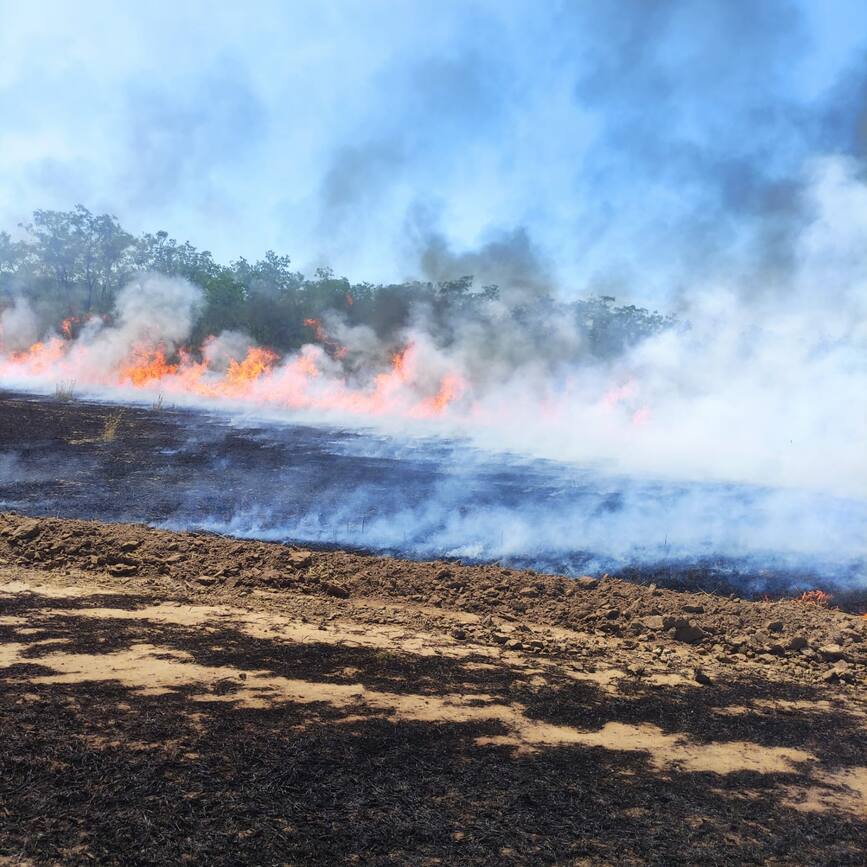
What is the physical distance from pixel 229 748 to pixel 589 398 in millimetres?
30848

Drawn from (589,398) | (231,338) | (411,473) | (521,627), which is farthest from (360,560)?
(231,338)

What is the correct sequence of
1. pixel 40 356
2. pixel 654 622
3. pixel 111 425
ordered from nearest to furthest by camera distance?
pixel 654 622 < pixel 111 425 < pixel 40 356

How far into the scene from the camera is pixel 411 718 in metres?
4.60

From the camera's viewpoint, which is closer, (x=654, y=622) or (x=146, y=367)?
(x=654, y=622)

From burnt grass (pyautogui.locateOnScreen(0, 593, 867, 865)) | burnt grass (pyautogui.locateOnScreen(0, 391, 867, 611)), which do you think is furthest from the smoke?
burnt grass (pyautogui.locateOnScreen(0, 593, 867, 865))

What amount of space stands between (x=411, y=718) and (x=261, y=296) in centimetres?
4598

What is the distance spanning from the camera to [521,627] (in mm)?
6781

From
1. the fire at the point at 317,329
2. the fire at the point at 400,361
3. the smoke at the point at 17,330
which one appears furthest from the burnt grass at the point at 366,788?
the smoke at the point at 17,330

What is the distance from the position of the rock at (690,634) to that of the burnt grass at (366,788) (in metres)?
1.53

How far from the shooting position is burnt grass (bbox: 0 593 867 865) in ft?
10.5

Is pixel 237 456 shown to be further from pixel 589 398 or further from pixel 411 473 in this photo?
pixel 589 398

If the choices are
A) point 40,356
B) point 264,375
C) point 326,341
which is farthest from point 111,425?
point 40,356

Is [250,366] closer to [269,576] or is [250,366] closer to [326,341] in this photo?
[326,341]

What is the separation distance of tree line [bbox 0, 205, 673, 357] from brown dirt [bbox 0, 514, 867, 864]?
30.4 meters
